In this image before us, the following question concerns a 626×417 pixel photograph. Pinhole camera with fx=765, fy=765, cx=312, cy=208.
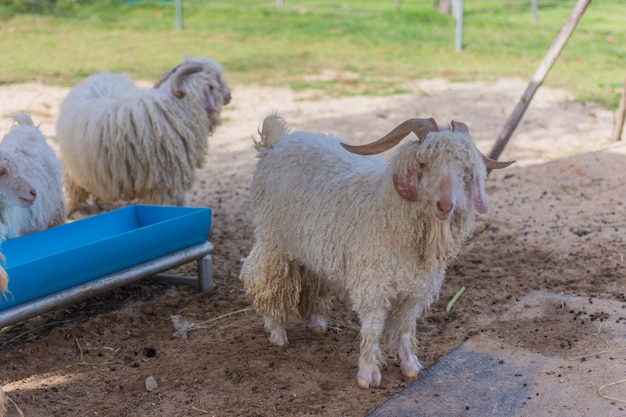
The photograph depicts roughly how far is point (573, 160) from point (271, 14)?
12.6m

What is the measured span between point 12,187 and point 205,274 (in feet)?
4.99

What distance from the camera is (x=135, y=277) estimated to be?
486 cm

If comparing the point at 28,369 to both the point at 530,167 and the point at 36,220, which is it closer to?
the point at 36,220

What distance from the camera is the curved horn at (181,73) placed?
20.5ft

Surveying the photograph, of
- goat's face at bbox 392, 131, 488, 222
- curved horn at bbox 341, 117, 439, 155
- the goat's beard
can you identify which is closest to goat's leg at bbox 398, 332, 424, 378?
the goat's beard

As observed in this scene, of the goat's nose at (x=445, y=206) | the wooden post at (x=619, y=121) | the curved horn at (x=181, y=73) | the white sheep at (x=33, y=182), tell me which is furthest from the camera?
the wooden post at (x=619, y=121)

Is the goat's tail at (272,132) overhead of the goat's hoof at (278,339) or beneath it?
overhead

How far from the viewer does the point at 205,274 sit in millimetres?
5445

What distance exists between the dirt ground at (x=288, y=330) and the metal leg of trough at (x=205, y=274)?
0.07 metres

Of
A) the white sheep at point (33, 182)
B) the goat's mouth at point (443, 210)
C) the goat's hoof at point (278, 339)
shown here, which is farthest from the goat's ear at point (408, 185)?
the white sheep at point (33, 182)

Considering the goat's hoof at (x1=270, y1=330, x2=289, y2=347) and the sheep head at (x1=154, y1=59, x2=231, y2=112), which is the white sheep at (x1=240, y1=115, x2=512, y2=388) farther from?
the sheep head at (x1=154, y1=59, x2=231, y2=112)

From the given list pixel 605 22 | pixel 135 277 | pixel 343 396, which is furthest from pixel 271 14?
pixel 343 396

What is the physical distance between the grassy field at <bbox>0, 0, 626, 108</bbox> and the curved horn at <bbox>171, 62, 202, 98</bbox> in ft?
18.1

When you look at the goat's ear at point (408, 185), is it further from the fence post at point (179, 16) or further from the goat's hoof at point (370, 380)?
the fence post at point (179, 16)
